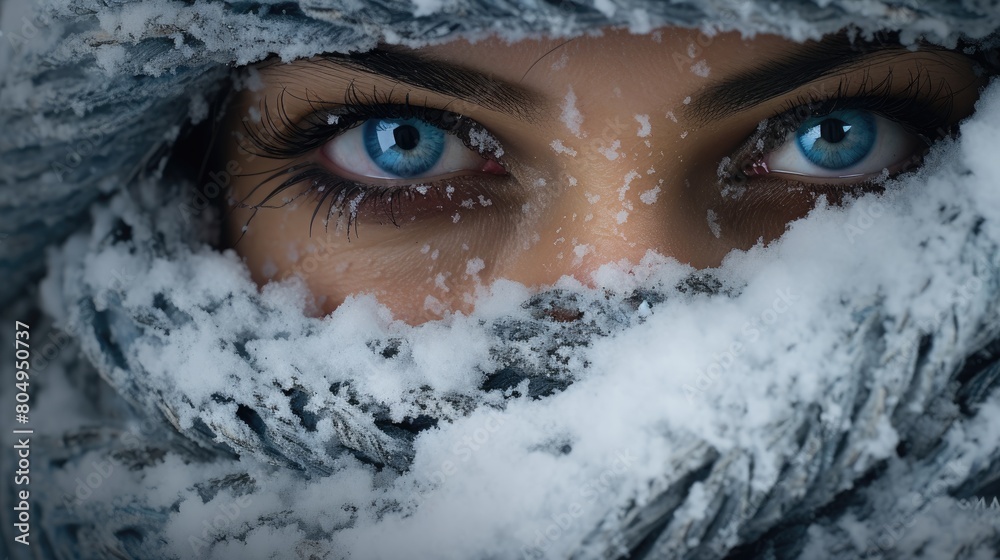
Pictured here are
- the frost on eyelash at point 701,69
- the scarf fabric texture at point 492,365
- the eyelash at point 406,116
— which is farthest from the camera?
the eyelash at point 406,116

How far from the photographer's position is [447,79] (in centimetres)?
93

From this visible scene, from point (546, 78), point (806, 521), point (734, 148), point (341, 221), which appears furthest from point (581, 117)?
point (806, 521)

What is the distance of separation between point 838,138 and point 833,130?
1cm

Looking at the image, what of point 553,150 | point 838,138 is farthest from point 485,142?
point 838,138

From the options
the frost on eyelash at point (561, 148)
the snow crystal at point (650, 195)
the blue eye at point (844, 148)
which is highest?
the blue eye at point (844, 148)

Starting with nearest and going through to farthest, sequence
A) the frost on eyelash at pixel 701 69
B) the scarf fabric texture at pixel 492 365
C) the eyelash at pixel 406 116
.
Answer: the scarf fabric texture at pixel 492 365, the frost on eyelash at pixel 701 69, the eyelash at pixel 406 116

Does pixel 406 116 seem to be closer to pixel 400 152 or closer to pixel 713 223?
pixel 400 152

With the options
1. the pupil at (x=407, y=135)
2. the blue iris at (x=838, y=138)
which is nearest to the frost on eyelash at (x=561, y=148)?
the pupil at (x=407, y=135)

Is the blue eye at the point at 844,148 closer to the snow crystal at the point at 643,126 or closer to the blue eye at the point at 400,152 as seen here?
the snow crystal at the point at 643,126

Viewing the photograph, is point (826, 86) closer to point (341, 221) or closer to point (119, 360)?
point (341, 221)

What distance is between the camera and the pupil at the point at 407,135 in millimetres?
1063

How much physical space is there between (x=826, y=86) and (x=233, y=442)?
0.85m

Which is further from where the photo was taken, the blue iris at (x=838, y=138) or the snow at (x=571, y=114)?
the blue iris at (x=838, y=138)

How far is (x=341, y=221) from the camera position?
109 centimetres
